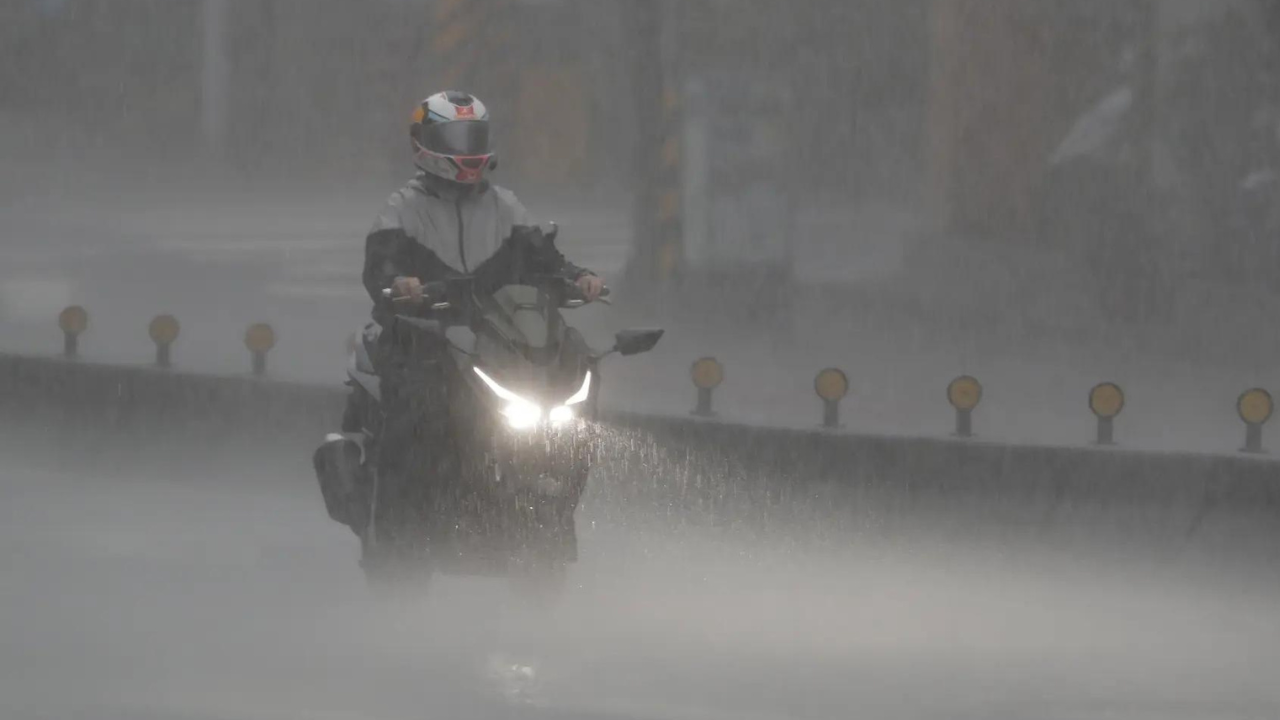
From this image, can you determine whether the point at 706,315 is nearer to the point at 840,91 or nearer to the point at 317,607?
the point at 317,607

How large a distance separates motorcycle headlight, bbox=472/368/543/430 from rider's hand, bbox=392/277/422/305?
32 centimetres

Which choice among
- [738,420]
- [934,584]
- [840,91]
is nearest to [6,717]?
[934,584]

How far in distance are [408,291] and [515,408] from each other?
54 cm

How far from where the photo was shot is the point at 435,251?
9.24 metres

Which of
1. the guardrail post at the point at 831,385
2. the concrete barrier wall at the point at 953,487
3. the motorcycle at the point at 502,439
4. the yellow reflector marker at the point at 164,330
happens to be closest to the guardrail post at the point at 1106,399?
the concrete barrier wall at the point at 953,487

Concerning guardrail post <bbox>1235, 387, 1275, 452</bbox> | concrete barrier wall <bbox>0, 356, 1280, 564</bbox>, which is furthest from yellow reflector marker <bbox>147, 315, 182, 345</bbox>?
guardrail post <bbox>1235, 387, 1275, 452</bbox>

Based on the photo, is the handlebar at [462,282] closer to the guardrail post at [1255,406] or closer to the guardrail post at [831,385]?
the guardrail post at [831,385]

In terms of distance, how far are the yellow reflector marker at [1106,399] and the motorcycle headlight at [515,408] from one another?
300 centimetres

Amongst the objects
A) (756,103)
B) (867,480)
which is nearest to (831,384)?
(867,480)

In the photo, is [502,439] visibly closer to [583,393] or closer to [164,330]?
[583,393]

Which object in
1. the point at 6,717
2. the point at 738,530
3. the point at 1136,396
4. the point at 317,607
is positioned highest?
the point at 1136,396

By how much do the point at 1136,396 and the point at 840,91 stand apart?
22279mm

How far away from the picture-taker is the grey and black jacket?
30.1ft

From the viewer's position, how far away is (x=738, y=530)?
11.3 metres
